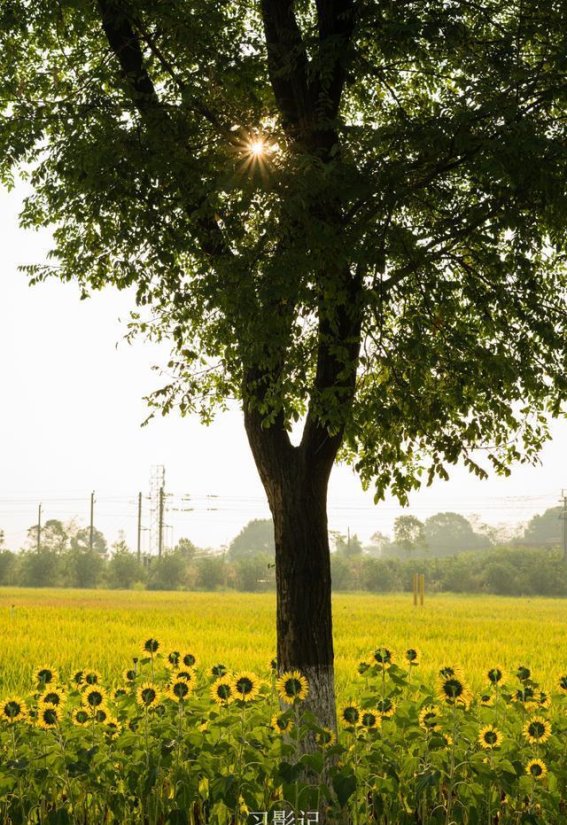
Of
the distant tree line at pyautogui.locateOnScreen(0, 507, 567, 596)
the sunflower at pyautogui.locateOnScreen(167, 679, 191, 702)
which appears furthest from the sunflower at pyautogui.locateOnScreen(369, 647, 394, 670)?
the distant tree line at pyautogui.locateOnScreen(0, 507, 567, 596)

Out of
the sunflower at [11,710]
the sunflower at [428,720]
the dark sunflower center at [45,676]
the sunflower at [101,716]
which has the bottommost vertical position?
the sunflower at [428,720]

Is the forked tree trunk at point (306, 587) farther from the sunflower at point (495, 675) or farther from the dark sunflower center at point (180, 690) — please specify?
the dark sunflower center at point (180, 690)

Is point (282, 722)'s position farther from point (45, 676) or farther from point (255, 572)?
point (255, 572)

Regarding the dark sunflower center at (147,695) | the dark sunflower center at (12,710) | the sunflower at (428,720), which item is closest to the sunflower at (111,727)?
the dark sunflower center at (147,695)

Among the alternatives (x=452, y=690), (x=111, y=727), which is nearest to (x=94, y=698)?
(x=111, y=727)

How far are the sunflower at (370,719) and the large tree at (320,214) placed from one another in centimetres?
126

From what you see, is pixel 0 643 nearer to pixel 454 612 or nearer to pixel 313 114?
pixel 313 114

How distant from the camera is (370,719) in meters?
7.17

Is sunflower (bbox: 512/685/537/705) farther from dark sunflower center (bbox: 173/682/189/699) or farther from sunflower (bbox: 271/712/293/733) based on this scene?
dark sunflower center (bbox: 173/682/189/699)

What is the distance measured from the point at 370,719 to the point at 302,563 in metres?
1.94

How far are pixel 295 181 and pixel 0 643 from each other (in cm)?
1564

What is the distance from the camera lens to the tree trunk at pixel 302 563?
336 inches

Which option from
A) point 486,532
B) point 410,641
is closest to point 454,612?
point 410,641

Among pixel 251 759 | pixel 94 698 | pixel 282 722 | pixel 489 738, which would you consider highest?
pixel 94 698
